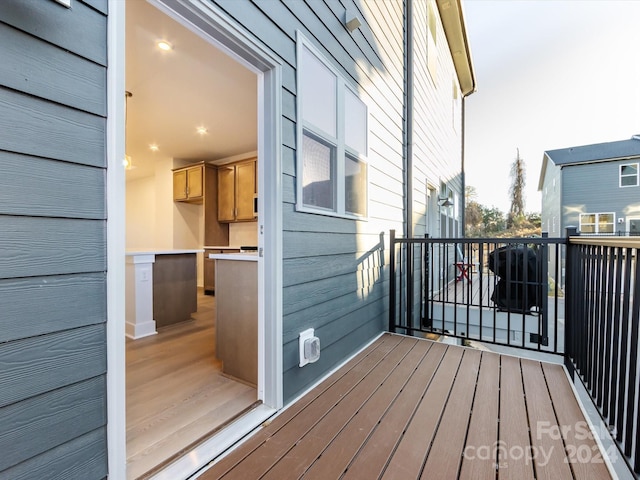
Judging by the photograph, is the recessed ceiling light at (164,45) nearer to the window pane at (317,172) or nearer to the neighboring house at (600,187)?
the window pane at (317,172)

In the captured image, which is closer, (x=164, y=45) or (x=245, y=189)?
(x=164, y=45)

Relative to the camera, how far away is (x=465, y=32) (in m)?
6.28

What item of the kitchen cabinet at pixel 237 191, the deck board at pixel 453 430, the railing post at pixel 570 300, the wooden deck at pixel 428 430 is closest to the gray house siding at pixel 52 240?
the wooden deck at pixel 428 430

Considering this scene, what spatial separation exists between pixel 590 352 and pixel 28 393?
2.67 metres

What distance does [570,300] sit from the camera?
7.28 feet

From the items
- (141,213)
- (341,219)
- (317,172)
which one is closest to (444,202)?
(341,219)

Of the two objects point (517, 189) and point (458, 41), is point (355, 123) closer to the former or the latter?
point (458, 41)

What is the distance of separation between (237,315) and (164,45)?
7.11 feet

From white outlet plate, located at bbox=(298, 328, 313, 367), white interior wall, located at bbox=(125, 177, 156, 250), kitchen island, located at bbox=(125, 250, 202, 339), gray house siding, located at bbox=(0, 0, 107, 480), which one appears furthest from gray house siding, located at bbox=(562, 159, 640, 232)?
white interior wall, located at bbox=(125, 177, 156, 250)

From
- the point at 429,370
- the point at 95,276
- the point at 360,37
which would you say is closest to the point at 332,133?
the point at 360,37

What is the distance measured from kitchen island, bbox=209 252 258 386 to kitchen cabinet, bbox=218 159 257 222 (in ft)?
9.78

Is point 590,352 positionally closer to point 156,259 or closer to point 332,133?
point 332,133

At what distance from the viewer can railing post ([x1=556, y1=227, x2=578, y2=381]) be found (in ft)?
7.02

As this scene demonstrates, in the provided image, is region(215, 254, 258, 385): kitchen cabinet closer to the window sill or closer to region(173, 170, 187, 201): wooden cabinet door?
the window sill
